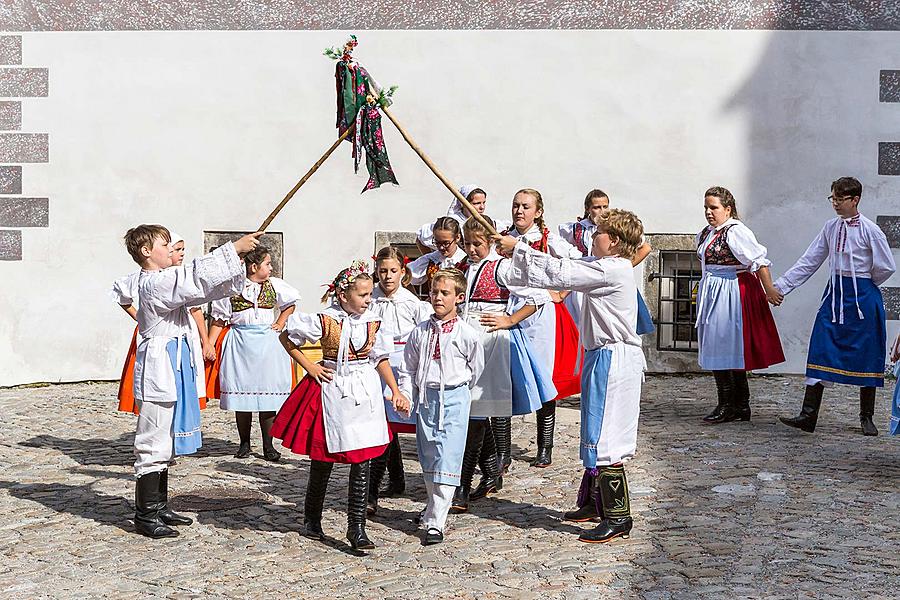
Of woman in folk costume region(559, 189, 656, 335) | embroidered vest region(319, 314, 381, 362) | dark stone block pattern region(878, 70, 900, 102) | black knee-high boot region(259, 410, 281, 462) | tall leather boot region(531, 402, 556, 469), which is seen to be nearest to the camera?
embroidered vest region(319, 314, 381, 362)

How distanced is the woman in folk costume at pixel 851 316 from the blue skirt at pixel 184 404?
4.31m

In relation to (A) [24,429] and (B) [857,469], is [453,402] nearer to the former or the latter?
(B) [857,469]

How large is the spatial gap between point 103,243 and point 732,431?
19.1 ft

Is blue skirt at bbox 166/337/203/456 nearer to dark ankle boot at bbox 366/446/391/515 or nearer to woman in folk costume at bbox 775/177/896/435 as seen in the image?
dark ankle boot at bbox 366/446/391/515

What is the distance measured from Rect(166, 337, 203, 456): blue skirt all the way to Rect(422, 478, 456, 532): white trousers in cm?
120

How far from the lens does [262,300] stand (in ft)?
25.7

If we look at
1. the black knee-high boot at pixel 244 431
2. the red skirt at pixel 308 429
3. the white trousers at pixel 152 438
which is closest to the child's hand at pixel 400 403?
the red skirt at pixel 308 429

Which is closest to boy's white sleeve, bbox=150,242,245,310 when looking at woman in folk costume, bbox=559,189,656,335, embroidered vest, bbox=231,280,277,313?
embroidered vest, bbox=231,280,277,313

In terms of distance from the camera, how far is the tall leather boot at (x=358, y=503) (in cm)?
561

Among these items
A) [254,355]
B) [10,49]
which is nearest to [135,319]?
[254,355]

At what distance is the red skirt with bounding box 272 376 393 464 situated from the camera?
561 cm

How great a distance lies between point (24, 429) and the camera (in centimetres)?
881

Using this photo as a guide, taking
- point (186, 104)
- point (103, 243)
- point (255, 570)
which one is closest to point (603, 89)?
point (186, 104)

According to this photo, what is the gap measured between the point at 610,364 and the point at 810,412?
325cm
